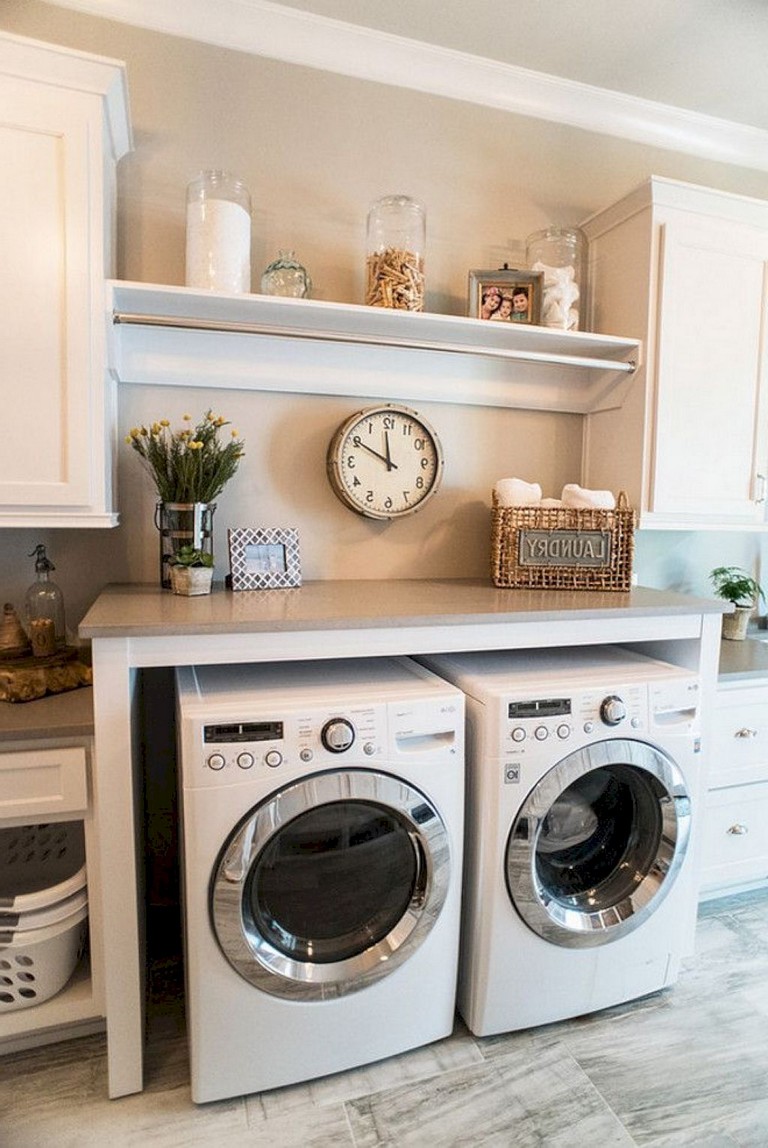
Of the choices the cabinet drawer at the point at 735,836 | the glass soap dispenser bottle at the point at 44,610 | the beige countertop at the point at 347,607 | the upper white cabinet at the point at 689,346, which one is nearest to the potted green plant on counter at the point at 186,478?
the beige countertop at the point at 347,607

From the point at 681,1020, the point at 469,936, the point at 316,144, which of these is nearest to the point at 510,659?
the point at 469,936

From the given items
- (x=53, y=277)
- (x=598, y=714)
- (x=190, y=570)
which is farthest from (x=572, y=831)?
(x=53, y=277)

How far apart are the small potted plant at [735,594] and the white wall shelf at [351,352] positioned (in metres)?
0.90

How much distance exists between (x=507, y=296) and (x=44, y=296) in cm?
133

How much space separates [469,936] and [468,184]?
2.28 m

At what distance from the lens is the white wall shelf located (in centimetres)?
177

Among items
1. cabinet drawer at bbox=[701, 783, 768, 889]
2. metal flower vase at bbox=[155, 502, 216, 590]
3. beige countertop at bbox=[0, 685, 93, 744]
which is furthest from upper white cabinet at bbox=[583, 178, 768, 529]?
beige countertop at bbox=[0, 685, 93, 744]

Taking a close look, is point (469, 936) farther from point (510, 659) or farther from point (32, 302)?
point (32, 302)

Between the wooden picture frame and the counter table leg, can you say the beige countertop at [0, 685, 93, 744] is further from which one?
the wooden picture frame

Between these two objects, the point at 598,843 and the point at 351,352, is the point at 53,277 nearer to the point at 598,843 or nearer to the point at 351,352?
the point at 351,352

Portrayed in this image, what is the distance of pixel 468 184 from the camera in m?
2.21

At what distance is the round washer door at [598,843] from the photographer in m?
1.54

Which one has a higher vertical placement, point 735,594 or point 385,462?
point 385,462

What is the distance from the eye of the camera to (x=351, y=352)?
2068mm
